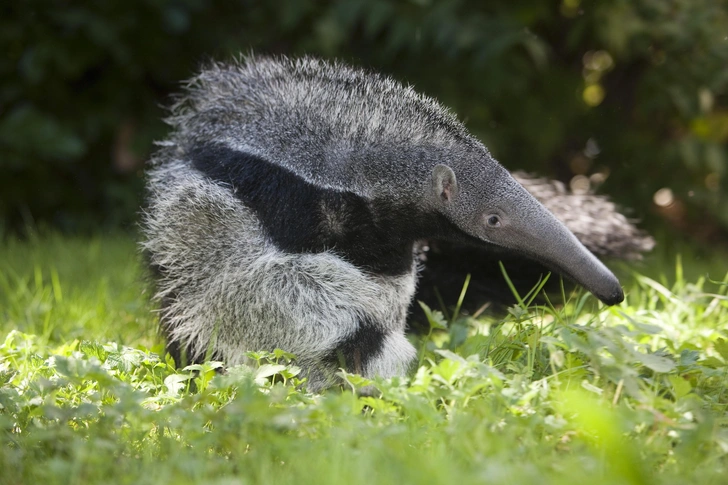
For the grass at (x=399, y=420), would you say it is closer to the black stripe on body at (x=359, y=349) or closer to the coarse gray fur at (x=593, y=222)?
the black stripe on body at (x=359, y=349)

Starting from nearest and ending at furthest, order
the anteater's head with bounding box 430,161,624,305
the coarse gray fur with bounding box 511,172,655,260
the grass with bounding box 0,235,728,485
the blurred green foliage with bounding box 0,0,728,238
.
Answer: the grass with bounding box 0,235,728,485 < the anteater's head with bounding box 430,161,624,305 < the coarse gray fur with bounding box 511,172,655,260 < the blurred green foliage with bounding box 0,0,728,238

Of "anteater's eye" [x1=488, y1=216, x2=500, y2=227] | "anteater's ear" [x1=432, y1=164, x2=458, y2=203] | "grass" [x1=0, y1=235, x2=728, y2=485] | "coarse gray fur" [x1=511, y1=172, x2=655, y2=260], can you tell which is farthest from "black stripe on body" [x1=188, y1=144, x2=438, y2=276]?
"coarse gray fur" [x1=511, y1=172, x2=655, y2=260]

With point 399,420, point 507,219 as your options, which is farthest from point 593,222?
point 399,420

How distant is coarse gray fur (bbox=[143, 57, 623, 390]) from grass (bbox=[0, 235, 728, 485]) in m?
0.24

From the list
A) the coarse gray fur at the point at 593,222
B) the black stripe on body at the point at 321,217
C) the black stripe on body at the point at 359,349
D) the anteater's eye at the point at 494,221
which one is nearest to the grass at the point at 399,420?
the black stripe on body at the point at 359,349

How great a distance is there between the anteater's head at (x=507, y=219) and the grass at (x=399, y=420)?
254 mm

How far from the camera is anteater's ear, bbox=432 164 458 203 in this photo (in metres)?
3.19

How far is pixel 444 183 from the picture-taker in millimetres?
3217

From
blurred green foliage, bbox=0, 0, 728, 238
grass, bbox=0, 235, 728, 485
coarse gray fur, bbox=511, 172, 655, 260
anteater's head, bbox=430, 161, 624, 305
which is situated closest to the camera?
grass, bbox=0, 235, 728, 485

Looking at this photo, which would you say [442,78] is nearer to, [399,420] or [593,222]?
[593,222]

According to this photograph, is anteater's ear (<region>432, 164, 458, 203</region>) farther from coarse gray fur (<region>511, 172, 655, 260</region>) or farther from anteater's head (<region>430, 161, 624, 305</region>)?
coarse gray fur (<region>511, 172, 655, 260</region>)

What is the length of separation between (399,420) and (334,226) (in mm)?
957

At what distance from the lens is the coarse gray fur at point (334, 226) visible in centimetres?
318

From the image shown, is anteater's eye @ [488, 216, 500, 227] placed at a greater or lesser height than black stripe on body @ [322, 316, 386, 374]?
greater
